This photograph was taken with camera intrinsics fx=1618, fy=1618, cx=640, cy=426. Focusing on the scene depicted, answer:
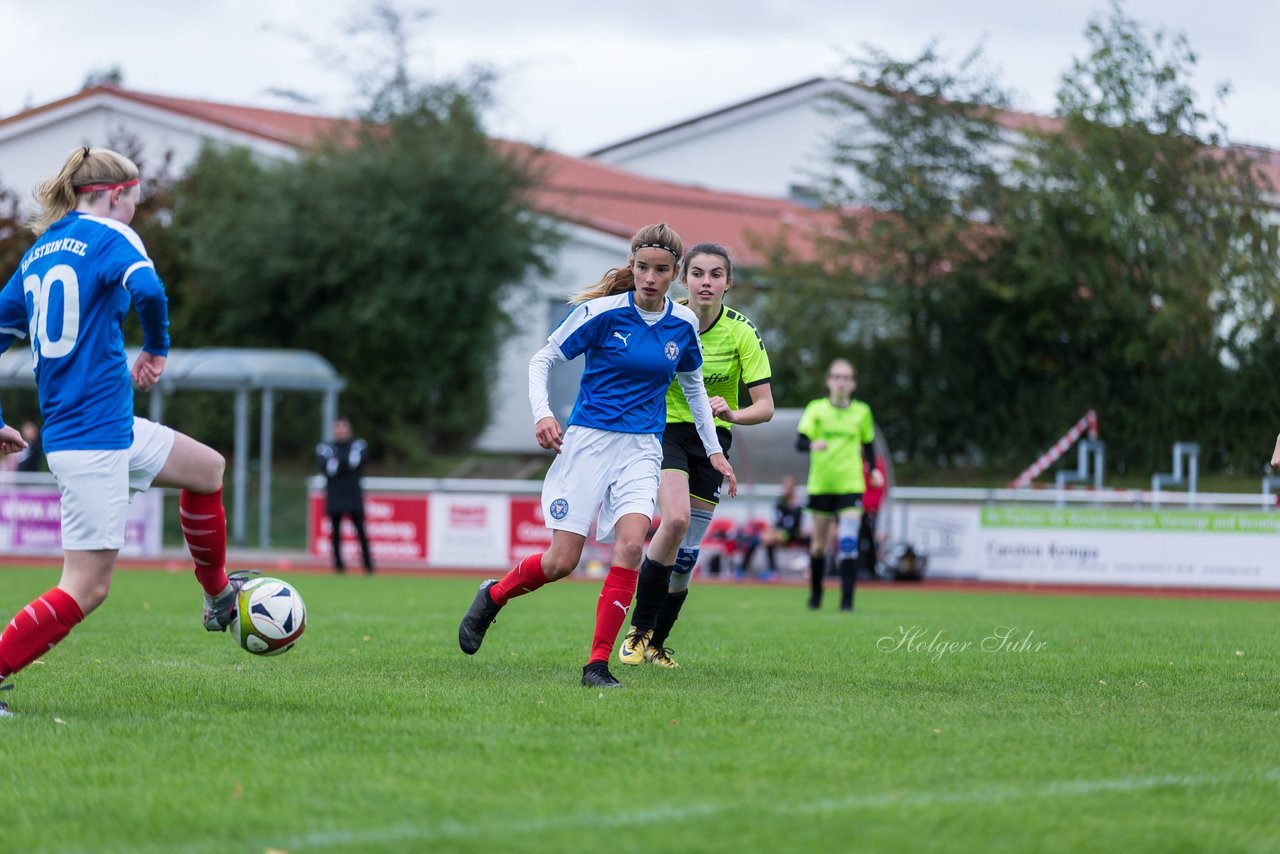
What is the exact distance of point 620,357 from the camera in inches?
289

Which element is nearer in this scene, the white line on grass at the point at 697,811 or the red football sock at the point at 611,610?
the white line on grass at the point at 697,811

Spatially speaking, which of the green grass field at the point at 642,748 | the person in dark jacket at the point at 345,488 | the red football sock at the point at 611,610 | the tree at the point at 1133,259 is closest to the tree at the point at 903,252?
the tree at the point at 1133,259

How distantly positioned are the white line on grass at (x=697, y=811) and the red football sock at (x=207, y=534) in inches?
106

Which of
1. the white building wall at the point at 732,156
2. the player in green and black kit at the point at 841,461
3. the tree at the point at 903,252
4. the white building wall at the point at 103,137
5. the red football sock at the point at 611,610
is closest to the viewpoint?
the red football sock at the point at 611,610

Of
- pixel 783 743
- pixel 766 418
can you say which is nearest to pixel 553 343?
pixel 766 418

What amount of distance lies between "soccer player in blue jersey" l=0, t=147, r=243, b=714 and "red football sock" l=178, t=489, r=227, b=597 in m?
0.45

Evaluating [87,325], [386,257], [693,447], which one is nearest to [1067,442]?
[386,257]

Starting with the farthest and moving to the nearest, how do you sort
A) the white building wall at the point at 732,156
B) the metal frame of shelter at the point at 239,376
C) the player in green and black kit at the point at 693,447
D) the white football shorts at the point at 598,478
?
1. the white building wall at the point at 732,156
2. the metal frame of shelter at the point at 239,376
3. the player in green and black kit at the point at 693,447
4. the white football shorts at the point at 598,478

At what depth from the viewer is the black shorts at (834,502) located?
14.1m

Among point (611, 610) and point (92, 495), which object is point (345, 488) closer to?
point (611, 610)

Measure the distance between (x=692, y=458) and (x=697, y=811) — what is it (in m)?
4.09

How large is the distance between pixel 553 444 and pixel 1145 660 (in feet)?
12.8

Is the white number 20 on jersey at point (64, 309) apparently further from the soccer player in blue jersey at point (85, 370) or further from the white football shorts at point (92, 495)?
the white football shorts at point (92, 495)

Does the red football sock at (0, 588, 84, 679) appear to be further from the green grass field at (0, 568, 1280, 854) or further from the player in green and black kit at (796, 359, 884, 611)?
the player in green and black kit at (796, 359, 884, 611)
